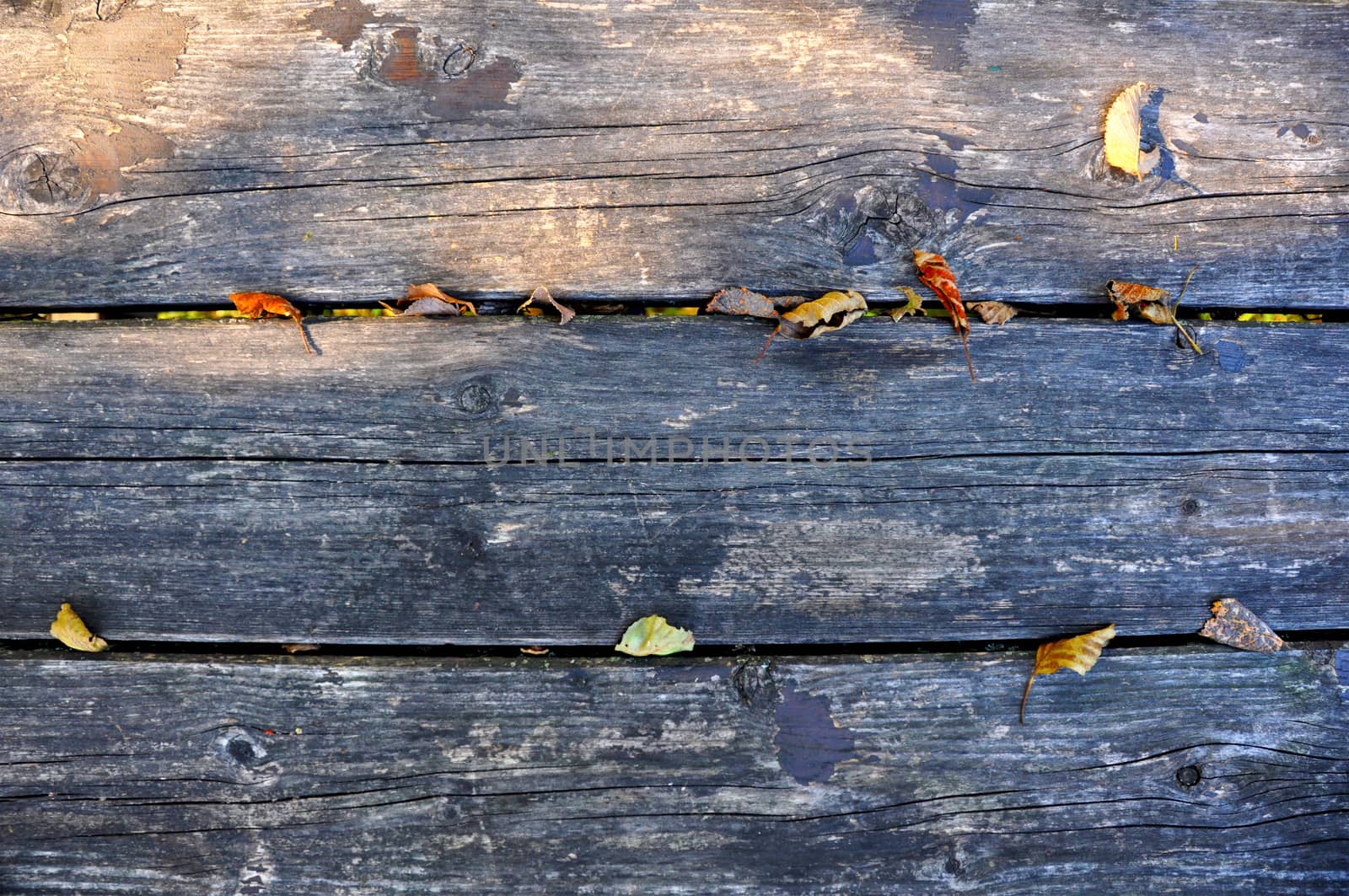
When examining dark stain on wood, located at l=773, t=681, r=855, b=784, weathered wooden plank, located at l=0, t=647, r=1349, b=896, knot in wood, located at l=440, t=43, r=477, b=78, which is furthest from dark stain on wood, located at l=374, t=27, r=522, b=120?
dark stain on wood, located at l=773, t=681, r=855, b=784

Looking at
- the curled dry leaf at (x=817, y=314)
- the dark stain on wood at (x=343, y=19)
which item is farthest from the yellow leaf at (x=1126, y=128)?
the dark stain on wood at (x=343, y=19)

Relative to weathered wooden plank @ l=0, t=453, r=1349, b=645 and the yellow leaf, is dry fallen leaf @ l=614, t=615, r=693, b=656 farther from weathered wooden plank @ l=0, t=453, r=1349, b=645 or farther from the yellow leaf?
the yellow leaf

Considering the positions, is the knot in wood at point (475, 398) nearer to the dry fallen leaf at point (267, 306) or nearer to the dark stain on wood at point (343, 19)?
the dry fallen leaf at point (267, 306)

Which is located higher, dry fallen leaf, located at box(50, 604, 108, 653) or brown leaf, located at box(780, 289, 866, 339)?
brown leaf, located at box(780, 289, 866, 339)

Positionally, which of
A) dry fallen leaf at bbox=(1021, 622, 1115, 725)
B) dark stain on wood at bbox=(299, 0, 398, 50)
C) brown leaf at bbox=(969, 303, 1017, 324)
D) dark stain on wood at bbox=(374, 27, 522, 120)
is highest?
dark stain on wood at bbox=(299, 0, 398, 50)

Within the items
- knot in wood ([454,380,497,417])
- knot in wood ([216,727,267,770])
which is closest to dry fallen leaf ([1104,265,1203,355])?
knot in wood ([454,380,497,417])

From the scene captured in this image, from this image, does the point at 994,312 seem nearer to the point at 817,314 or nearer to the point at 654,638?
the point at 817,314

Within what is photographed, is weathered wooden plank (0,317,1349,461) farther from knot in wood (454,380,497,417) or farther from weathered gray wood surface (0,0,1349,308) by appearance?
weathered gray wood surface (0,0,1349,308)

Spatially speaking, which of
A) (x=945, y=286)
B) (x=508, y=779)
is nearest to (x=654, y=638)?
(x=508, y=779)
